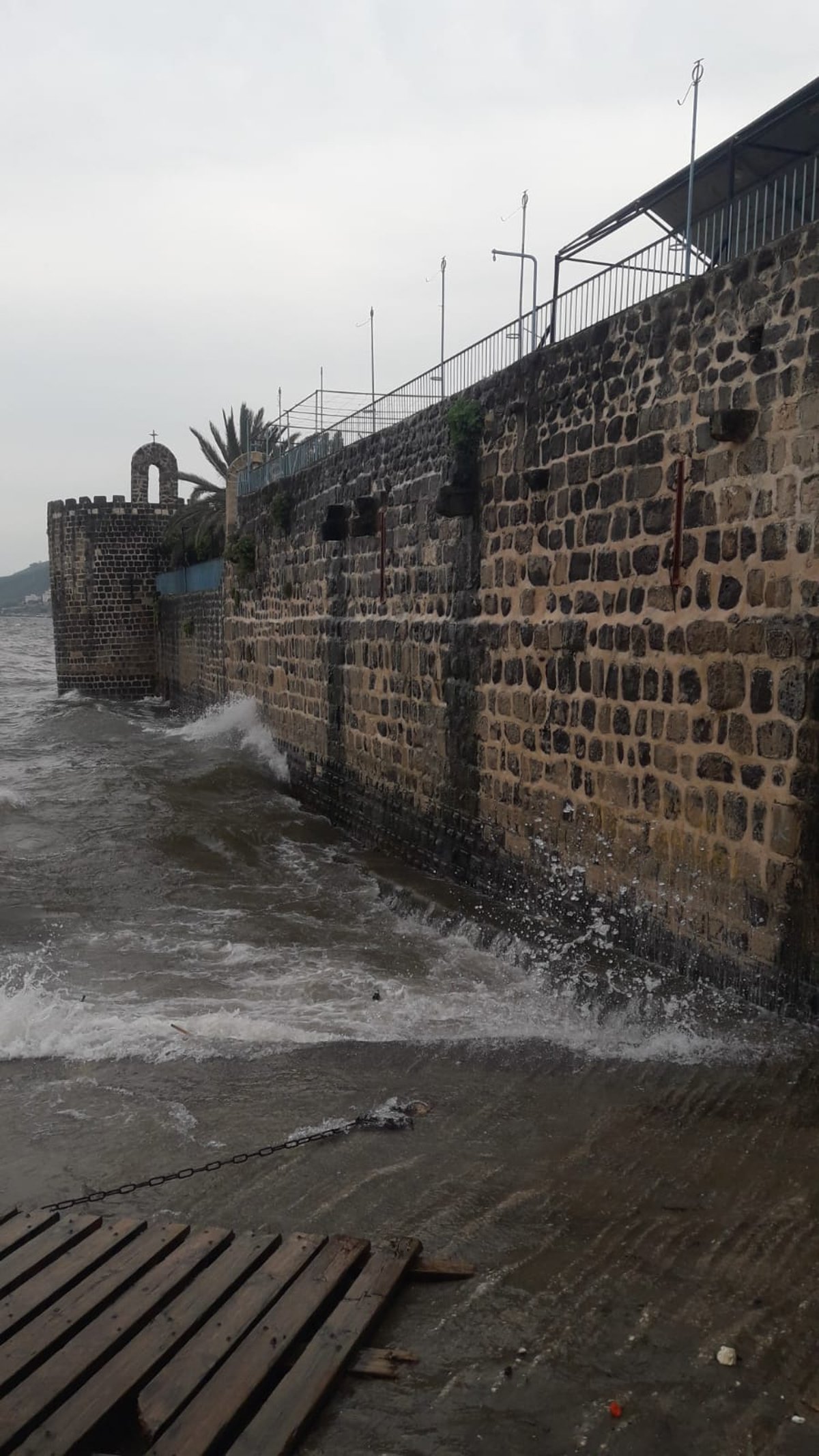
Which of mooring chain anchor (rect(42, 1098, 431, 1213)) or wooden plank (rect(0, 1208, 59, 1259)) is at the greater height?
wooden plank (rect(0, 1208, 59, 1259))

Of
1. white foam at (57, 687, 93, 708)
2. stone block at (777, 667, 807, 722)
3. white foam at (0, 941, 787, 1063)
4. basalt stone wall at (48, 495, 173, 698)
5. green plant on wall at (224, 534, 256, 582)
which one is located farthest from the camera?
basalt stone wall at (48, 495, 173, 698)

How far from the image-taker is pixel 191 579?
76.8ft

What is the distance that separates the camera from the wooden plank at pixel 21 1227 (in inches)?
144

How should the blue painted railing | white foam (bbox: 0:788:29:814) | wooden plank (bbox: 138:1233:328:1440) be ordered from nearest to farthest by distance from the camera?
wooden plank (bbox: 138:1233:328:1440)
white foam (bbox: 0:788:29:814)
the blue painted railing

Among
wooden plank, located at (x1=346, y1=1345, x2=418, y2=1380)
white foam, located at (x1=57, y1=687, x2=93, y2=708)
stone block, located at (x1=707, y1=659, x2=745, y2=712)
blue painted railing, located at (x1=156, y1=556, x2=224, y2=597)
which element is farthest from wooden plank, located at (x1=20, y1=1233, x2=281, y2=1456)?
white foam, located at (x1=57, y1=687, x2=93, y2=708)

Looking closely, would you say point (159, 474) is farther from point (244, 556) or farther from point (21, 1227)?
point (21, 1227)

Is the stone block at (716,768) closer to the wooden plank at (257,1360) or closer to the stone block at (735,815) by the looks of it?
the stone block at (735,815)

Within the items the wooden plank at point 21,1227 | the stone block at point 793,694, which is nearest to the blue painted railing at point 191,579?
the stone block at point 793,694

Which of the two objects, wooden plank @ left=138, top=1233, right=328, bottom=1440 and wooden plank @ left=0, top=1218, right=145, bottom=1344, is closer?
wooden plank @ left=138, top=1233, right=328, bottom=1440

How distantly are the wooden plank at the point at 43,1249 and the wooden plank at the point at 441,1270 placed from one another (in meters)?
1.17

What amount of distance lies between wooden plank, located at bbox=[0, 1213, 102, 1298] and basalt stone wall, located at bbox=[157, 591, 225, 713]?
15.9 m

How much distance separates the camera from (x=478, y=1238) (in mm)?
3766

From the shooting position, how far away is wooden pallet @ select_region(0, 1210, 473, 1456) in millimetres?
2781

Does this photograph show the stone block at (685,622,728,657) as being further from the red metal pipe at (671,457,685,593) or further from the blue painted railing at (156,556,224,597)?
the blue painted railing at (156,556,224,597)
